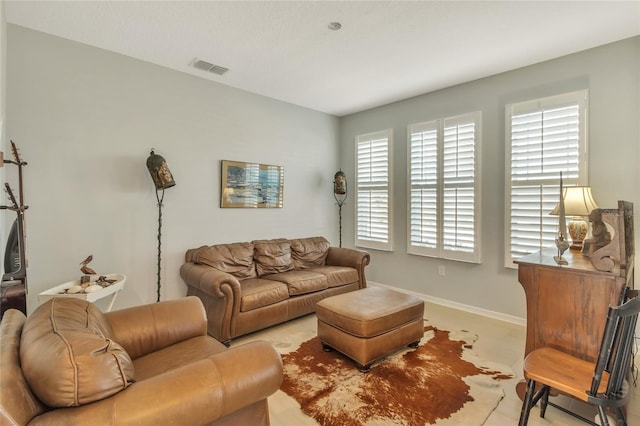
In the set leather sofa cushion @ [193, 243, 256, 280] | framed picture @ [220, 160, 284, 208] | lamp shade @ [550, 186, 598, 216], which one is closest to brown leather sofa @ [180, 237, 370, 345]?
leather sofa cushion @ [193, 243, 256, 280]

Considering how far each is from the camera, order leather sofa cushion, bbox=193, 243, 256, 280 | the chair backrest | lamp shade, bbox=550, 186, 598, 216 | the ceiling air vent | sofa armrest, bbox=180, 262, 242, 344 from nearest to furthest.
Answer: the chair backrest < lamp shade, bbox=550, 186, 598, 216 < sofa armrest, bbox=180, 262, 242, 344 < the ceiling air vent < leather sofa cushion, bbox=193, 243, 256, 280

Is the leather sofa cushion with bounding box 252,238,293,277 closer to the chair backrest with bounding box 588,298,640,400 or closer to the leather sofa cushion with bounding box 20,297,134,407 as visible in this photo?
the leather sofa cushion with bounding box 20,297,134,407

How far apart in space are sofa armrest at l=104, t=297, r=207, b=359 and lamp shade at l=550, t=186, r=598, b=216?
305 centimetres

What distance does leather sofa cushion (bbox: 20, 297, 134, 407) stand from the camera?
1.00m

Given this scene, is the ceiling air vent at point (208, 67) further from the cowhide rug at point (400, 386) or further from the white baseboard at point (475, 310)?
the white baseboard at point (475, 310)

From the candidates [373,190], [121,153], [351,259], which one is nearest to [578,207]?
[351,259]

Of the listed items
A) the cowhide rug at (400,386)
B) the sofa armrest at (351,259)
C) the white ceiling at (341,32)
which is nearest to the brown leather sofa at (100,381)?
the cowhide rug at (400,386)

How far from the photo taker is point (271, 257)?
153 inches

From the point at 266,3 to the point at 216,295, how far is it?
2451 mm

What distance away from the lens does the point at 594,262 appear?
1.76 m

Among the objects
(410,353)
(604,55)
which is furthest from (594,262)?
(604,55)

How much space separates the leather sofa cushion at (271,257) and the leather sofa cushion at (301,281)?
0.31 ft

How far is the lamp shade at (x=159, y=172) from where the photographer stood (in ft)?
10.2

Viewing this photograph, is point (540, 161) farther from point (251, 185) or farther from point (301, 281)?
point (251, 185)
